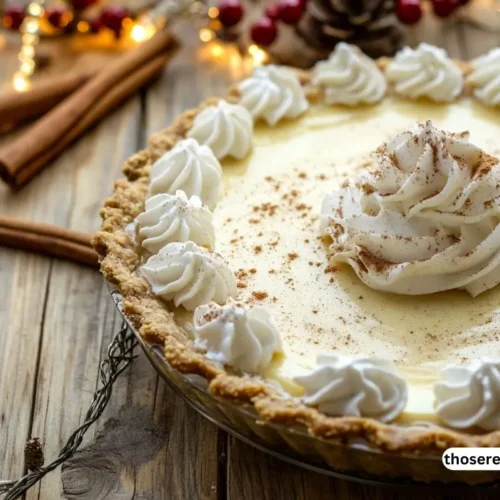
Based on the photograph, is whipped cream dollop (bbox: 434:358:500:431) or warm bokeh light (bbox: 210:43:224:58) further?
warm bokeh light (bbox: 210:43:224:58)

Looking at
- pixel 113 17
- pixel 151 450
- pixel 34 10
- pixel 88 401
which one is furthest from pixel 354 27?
pixel 151 450

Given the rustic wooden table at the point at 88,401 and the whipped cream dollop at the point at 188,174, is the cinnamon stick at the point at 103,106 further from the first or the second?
the whipped cream dollop at the point at 188,174

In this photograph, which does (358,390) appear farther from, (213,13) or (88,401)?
(213,13)

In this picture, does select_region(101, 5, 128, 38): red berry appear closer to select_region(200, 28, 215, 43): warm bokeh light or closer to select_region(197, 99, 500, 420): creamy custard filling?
select_region(200, 28, 215, 43): warm bokeh light

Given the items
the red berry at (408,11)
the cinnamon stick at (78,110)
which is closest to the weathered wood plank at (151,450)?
the cinnamon stick at (78,110)

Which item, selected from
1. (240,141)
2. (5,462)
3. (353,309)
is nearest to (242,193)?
(240,141)

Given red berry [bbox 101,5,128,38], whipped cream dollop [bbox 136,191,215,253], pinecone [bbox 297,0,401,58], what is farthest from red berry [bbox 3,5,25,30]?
whipped cream dollop [bbox 136,191,215,253]

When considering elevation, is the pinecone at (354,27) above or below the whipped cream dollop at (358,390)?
above
